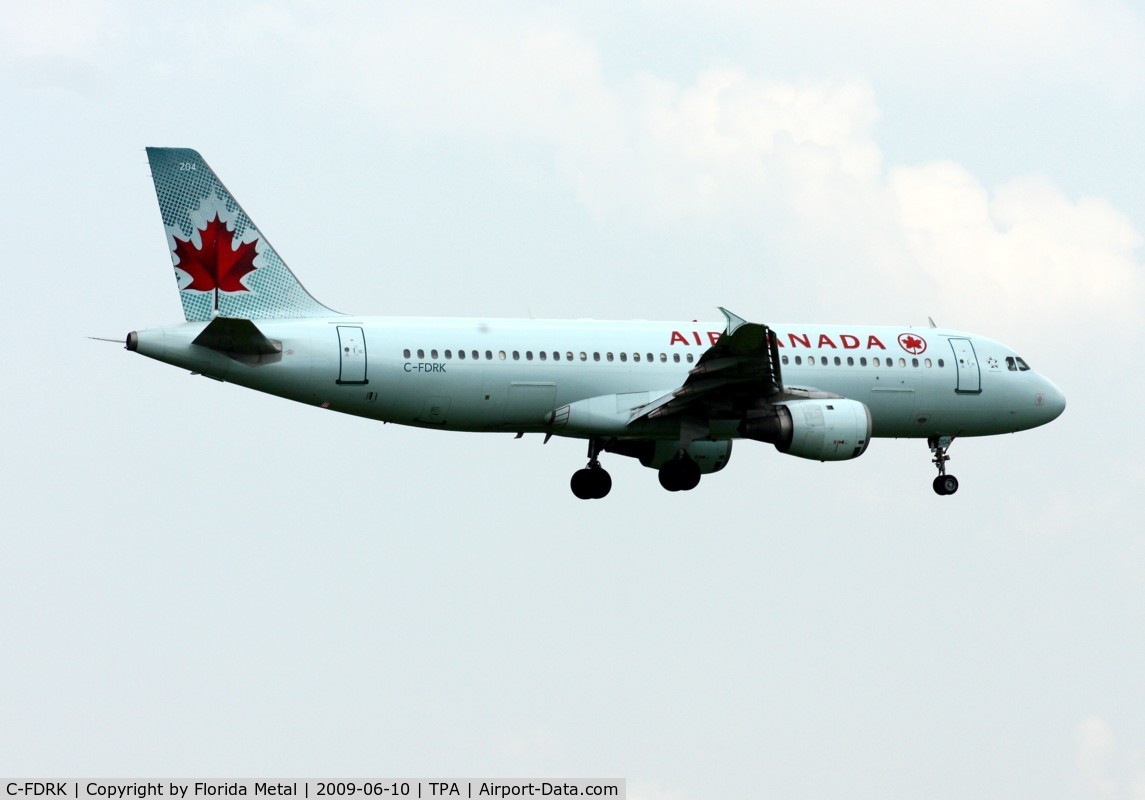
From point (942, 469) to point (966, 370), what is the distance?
223 centimetres

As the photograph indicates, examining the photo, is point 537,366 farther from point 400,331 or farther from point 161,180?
point 161,180

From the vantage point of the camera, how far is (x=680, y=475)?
3594 cm

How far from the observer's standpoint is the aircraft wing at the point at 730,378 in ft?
104

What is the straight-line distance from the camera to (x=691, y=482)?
36031 mm

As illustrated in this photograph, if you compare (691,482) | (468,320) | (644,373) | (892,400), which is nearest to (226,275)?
(468,320)

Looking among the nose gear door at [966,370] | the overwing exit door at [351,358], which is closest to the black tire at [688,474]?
the nose gear door at [966,370]

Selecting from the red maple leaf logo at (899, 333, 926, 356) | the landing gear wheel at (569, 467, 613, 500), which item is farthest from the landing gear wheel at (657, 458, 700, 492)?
the red maple leaf logo at (899, 333, 926, 356)

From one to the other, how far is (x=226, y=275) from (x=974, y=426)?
16.4 meters

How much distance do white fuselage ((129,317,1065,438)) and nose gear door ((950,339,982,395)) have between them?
0.8 inches

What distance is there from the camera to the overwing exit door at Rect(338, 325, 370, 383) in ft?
101

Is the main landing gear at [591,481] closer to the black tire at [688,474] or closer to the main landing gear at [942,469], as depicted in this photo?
the black tire at [688,474]

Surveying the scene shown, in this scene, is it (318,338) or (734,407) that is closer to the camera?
(318,338)

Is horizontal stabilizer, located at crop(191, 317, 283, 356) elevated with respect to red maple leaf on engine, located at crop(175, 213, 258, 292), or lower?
lower

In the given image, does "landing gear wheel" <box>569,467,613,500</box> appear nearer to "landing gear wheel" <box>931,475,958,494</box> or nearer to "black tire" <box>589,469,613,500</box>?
"black tire" <box>589,469,613,500</box>
